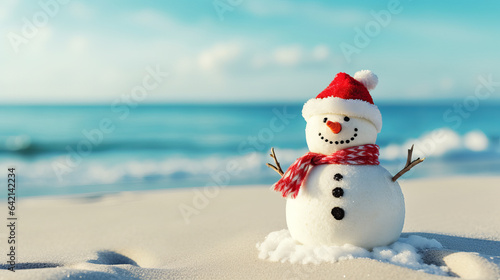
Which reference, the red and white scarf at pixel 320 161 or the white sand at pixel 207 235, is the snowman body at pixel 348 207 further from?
the white sand at pixel 207 235

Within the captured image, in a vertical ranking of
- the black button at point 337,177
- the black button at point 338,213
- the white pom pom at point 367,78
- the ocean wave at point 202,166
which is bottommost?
the black button at point 338,213

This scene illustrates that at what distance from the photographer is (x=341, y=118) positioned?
331 centimetres

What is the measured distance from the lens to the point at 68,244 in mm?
4523

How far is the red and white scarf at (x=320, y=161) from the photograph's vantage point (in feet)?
10.8

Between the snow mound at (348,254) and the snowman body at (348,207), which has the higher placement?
the snowman body at (348,207)

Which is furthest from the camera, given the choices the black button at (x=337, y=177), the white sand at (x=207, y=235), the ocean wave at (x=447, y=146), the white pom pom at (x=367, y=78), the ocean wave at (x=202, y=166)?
the ocean wave at (x=447, y=146)

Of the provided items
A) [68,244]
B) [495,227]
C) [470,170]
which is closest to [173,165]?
[470,170]

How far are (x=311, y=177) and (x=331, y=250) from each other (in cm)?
51

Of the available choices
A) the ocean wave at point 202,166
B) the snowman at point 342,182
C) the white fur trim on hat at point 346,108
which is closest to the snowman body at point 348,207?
the snowman at point 342,182

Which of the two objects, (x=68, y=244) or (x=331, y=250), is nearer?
(x=331, y=250)

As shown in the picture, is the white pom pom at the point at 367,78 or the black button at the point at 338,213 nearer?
the black button at the point at 338,213

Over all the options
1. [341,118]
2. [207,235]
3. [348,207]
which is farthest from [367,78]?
[207,235]

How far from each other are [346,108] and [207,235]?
6.87 ft

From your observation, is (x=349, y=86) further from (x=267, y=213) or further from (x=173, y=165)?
(x=173, y=165)
